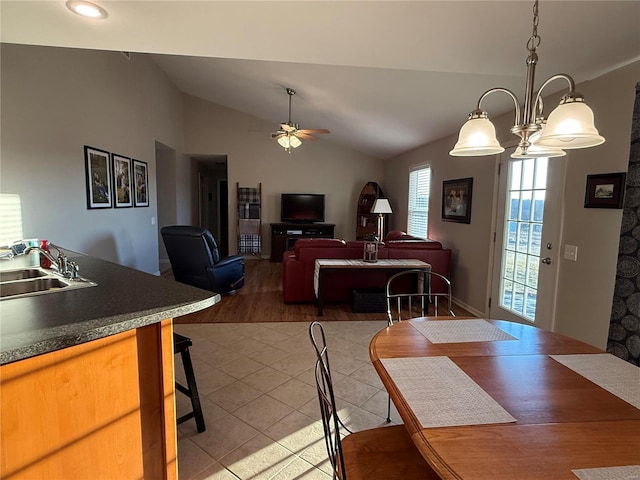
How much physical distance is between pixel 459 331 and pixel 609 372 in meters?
0.57

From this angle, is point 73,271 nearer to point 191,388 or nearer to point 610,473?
point 191,388

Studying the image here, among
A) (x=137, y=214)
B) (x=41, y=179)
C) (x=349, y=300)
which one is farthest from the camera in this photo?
(x=137, y=214)

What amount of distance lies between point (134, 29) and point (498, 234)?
380 centimetres

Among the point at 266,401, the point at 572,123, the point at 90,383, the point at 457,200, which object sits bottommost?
the point at 266,401

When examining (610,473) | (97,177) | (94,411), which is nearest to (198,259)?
(97,177)

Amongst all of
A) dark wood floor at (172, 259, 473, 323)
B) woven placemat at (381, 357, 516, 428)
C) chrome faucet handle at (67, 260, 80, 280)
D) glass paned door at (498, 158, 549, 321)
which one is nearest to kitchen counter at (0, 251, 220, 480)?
chrome faucet handle at (67, 260, 80, 280)

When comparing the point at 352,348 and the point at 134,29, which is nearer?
the point at 134,29

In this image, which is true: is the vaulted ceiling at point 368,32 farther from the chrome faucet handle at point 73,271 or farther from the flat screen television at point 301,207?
the flat screen television at point 301,207

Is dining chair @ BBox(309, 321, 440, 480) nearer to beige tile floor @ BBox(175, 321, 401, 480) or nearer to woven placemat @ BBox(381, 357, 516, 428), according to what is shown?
woven placemat @ BBox(381, 357, 516, 428)

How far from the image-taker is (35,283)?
1734 mm

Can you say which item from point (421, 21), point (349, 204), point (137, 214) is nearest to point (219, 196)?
point (349, 204)

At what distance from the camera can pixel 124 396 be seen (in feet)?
4.09

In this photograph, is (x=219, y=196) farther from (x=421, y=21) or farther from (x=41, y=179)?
(x=421, y=21)

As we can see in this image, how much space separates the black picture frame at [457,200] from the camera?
14.5ft
